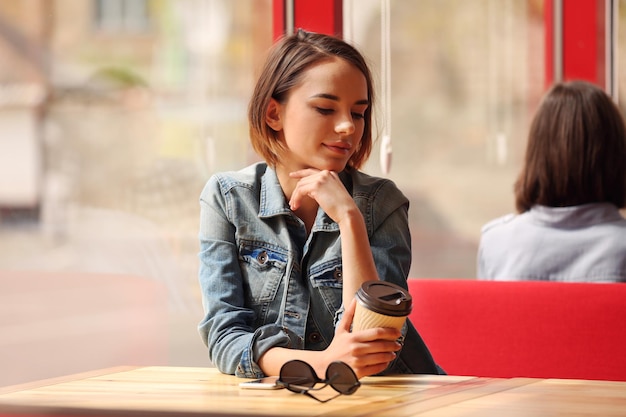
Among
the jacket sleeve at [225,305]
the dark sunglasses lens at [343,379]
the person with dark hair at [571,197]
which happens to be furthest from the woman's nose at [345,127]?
the person with dark hair at [571,197]

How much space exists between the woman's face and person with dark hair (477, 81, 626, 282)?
2.70 feet

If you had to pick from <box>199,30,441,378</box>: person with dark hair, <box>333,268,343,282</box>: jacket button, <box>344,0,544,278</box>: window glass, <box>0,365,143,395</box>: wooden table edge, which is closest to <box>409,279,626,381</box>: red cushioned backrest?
<box>199,30,441,378</box>: person with dark hair

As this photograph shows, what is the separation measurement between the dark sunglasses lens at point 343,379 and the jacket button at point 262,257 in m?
0.43

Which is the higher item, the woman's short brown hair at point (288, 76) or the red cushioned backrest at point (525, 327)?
the woman's short brown hair at point (288, 76)

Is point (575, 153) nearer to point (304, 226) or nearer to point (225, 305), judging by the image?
point (304, 226)

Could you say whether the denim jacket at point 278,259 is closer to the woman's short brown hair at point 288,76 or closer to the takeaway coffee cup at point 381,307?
the woman's short brown hair at point 288,76

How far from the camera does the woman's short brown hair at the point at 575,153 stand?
243 centimetres

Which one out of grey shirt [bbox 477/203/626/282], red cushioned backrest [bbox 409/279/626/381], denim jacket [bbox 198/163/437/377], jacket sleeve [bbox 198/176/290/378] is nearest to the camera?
jacket sleeve [bbox 198/176/290/378]

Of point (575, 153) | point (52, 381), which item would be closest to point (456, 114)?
point (575, 153)

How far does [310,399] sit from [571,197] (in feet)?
4.19

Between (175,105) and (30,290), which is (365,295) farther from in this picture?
(175,105)

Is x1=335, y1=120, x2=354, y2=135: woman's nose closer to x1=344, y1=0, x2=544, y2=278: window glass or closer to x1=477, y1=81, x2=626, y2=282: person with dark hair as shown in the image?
x1=477, y1=81, x2=626, y2=282: person with dark hair

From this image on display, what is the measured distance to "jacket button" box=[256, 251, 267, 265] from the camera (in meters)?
1.76

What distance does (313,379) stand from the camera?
1.38 m
